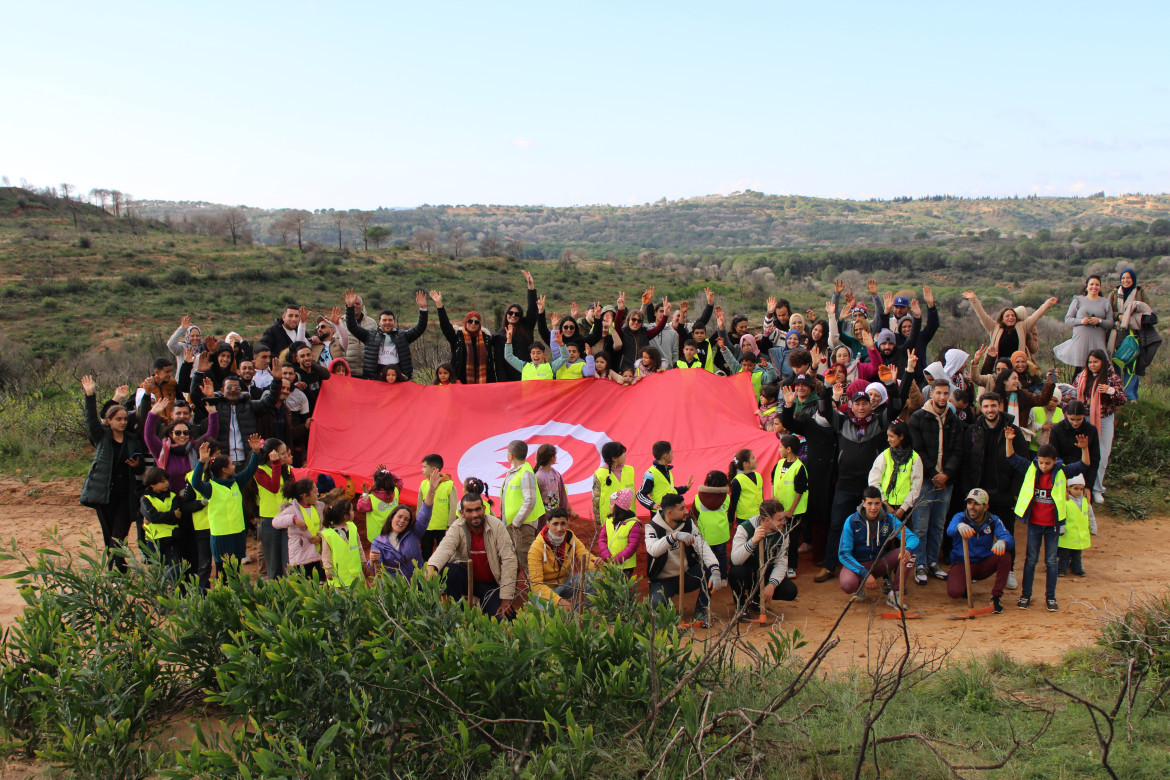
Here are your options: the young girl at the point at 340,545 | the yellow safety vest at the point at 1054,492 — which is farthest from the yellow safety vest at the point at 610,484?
the yellow safety vest at the point at 1054,492

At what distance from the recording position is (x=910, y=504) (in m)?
8.45

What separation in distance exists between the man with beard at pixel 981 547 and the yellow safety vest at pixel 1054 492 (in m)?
0.28

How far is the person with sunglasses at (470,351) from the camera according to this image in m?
11.7

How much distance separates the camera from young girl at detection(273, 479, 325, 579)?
7.95 m

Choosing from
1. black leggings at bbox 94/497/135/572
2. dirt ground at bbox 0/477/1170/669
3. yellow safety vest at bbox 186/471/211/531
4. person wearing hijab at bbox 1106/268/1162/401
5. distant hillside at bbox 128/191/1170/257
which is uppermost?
distant hillside at bbox 128/191/1170/257

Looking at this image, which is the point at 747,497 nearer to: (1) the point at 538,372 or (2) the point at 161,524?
(1) the point at 538,372

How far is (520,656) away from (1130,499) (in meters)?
9.93

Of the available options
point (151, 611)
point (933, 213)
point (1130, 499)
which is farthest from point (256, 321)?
point (933, 213)

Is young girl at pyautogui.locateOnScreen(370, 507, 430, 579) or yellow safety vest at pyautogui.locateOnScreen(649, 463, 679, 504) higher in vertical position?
yellow safety vest at pyautogui.locateOnScreen(649, 463, 679, 504)

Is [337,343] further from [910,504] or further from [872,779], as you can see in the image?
[872,779]

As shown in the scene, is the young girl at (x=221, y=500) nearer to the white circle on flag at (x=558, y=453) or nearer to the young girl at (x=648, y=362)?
the white circle on flag at (x=558, y=453)

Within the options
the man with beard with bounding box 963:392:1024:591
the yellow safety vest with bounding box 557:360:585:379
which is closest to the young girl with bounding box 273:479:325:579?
the yellow safety vest with bounding box 557:360:585:379

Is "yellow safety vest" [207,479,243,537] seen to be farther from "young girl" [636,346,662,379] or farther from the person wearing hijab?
the person wearing hijab

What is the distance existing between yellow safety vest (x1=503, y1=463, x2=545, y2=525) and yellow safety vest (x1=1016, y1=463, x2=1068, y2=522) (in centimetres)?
475
